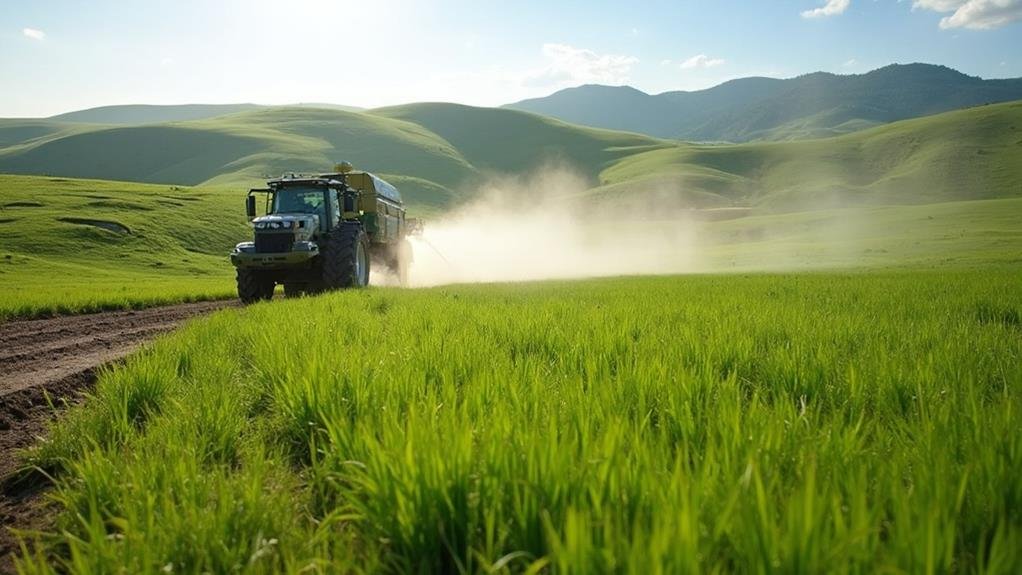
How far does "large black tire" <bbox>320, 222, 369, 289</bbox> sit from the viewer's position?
1689cm

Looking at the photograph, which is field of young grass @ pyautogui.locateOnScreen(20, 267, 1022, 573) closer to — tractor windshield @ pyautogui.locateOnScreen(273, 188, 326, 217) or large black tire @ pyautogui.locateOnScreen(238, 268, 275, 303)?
large black tire @ pyautogui.locateOnScreen(238, 268, 275, 303)

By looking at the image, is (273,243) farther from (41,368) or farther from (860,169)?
(860,169)

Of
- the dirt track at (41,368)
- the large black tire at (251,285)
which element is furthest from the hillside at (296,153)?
the dirt track at (41,368)

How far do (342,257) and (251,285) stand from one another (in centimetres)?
281

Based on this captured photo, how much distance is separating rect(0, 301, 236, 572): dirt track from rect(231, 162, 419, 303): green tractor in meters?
1.96

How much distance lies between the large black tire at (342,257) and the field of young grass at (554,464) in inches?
442

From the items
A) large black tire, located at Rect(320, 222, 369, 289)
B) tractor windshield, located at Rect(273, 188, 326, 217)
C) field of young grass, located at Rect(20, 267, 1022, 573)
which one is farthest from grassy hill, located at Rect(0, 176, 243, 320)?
field of young grass, located at Rect(20, 267, 1022, 573)

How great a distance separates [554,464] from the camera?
6.45ft

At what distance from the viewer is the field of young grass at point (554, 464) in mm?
1529

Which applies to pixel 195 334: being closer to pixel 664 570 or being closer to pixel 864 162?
pixel 664 570

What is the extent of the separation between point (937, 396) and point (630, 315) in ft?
16.8

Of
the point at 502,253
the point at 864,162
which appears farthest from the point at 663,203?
the point at 502,253

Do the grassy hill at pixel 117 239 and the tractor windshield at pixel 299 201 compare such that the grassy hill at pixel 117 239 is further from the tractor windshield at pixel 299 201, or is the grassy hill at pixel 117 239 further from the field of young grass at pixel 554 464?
the field of young grass at pixel 554 464

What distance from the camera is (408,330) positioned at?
22.7ft
